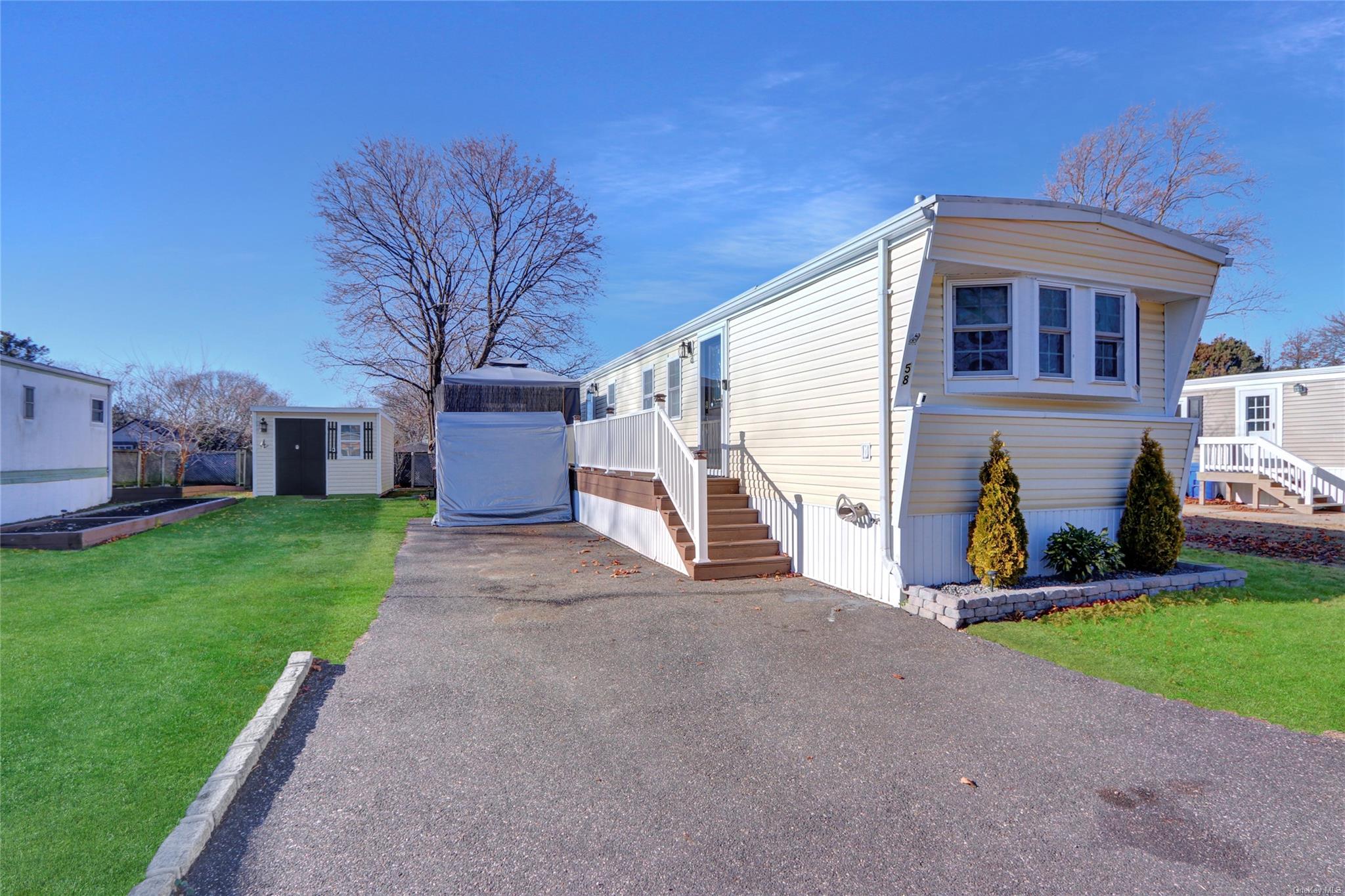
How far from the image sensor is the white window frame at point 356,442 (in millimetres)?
20047

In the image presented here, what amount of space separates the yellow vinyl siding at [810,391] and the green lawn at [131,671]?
484 centimetres

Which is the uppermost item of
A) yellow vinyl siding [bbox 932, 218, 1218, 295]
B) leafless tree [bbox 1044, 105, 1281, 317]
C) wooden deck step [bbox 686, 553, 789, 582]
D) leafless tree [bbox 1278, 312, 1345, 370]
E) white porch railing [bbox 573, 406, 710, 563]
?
leafless tree [bbox 1044, 105, 1281, 317]

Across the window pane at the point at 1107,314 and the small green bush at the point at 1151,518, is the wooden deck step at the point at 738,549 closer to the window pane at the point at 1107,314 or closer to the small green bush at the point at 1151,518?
the small green bush at the point at 1151,518

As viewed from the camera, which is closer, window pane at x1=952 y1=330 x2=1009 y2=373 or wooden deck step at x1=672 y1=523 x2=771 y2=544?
window pane at x1=952 y1=330 x2=1009 y2=373

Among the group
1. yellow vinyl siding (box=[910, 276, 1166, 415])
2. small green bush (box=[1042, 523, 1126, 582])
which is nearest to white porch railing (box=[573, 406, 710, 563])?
yellow vinyl siding (box=[910, 276, 1166, 415])

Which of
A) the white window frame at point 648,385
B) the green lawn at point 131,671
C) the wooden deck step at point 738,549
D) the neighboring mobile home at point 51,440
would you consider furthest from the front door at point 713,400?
the neighboring mobile home at point 51,440

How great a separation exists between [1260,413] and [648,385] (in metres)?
16.4

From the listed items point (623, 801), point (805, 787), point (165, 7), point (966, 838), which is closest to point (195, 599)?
point (623, 801)

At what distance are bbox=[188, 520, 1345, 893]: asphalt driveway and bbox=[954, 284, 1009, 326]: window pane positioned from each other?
3.17m

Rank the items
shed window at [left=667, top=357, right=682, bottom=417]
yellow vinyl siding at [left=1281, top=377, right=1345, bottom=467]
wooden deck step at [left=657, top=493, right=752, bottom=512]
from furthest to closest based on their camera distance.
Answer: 1. yellow vinyl siding at [left=1281, top=377, right=1345, bottom=467]
2. shed window at [left=667, top=357, right=682, bottom=417]
3. wooden deck step at [left=657, top=493, right=752, bottom=512]

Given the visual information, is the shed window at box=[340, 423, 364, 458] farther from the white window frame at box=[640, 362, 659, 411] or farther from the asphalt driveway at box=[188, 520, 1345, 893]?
the asphalt driveway at box=[188, 520, 1345, 893]

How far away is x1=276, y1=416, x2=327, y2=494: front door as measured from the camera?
64.0 ft

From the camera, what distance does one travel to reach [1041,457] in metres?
6.85

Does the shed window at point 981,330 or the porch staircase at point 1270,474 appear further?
the porch staircase at point 1270,474
